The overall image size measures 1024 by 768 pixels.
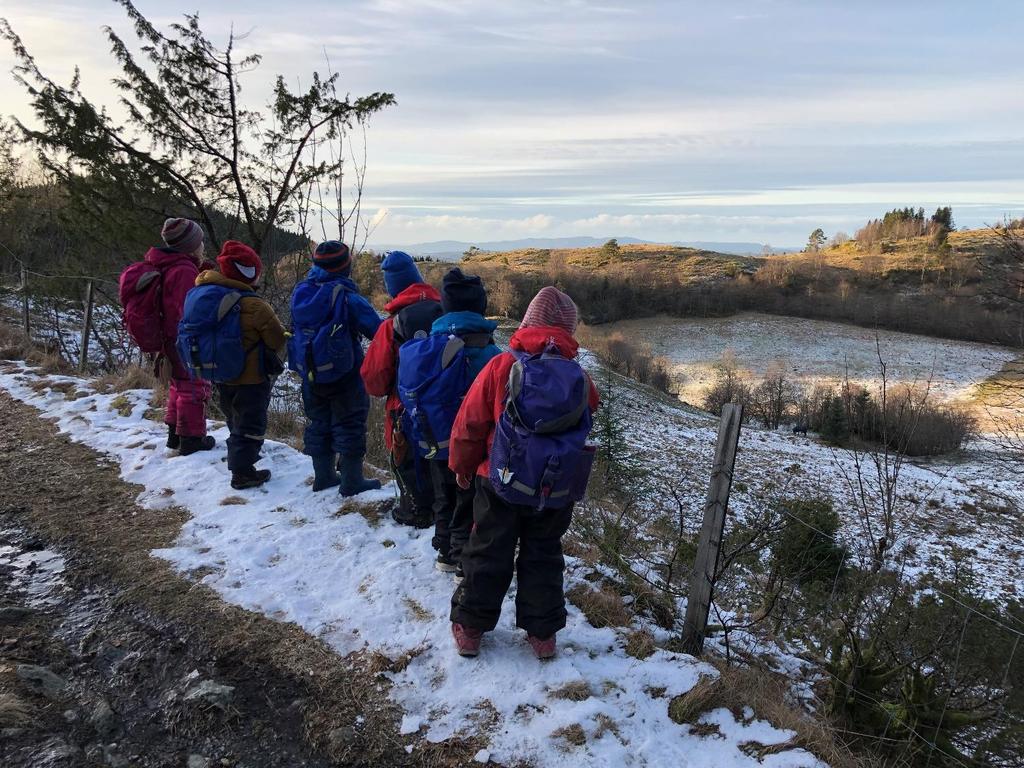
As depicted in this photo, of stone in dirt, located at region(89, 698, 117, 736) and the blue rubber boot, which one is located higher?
the blue rubber boot

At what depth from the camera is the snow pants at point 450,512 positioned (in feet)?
12.2

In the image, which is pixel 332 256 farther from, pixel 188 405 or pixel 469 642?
pixel 469 642

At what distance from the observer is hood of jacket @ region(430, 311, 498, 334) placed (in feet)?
12.1

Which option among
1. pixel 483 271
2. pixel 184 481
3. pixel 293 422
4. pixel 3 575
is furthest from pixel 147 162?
pixel 483 271

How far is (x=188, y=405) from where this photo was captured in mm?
5914

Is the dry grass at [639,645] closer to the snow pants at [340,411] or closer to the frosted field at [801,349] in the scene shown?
the snow pants at [340,411]

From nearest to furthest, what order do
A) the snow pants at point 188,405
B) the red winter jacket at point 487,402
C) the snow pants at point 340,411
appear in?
1. the red winter jacket at point 487,402
2. the snow pants at point 340,411
3. the snow pants at point 188,405

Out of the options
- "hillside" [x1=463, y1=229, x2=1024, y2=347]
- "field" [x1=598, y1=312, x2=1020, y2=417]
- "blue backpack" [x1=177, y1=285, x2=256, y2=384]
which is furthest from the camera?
"hillside" [x1=463, y1=229, x2=1024, y2=347]

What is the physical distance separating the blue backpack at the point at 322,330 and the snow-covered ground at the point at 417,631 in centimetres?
116

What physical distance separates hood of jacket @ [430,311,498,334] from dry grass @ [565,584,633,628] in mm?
1792

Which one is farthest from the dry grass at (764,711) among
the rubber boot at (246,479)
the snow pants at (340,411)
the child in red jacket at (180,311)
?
the child in red jacket at (180,311)

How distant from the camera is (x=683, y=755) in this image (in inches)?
107

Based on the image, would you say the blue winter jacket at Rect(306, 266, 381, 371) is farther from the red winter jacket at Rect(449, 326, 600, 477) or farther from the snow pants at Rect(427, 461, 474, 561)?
the red winter jacket at Rect(449, 326, 600, 477)

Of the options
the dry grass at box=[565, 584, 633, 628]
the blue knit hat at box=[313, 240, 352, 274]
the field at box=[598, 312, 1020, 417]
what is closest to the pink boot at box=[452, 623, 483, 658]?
the dry grass at box=[565, 584, 633, 628]
